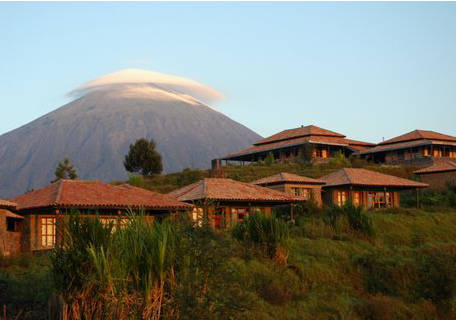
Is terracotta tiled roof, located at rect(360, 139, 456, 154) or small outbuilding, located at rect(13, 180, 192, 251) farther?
terracotta tiled roof, located at rect(360, 139, 456, 154)

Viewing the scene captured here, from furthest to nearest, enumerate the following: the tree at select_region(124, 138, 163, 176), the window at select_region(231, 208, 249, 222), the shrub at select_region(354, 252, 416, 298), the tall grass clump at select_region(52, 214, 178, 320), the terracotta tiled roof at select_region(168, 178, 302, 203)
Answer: the tree at select_region(124, 138, 163, 176)
the window at select_region(231, 208, 249, 222)
the terracotta tiled roof at select_region(168, 178, 302, 203)
the shrub at select_region(354, 252, 416, 298)
the tall grass clump at select_region(52, 214, 178, 320)

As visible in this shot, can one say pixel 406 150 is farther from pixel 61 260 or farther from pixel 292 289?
pixel 61 260

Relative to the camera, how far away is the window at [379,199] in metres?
50.1

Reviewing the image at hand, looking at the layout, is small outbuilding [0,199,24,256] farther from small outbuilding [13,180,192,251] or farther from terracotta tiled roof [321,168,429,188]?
terracotta tiled roof [321,168,429,188]

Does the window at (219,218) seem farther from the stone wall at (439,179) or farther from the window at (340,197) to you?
the stone wall at (439,179)

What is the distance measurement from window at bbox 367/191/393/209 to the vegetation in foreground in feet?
14.3

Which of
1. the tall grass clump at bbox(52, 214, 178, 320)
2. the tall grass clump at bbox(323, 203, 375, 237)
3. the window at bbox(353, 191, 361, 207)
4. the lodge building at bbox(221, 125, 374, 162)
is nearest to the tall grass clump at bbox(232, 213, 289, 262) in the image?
the tall grass clump at bbox(323, 203, 375, 237)

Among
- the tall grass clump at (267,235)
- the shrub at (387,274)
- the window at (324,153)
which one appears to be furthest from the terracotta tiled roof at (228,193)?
the window at (324,153)

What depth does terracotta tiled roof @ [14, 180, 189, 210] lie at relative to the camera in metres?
33.5

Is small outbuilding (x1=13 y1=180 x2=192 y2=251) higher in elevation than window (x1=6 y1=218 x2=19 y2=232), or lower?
higher

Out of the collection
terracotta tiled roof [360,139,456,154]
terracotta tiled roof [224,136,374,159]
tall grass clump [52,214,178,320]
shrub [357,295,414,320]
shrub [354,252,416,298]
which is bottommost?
shrub [357,295,414,320]

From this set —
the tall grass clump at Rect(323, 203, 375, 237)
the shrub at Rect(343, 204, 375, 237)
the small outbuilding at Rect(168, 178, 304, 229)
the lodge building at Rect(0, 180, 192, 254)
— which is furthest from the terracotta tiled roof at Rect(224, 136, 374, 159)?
the lodge building at Rect(0, 180, 192, 254)

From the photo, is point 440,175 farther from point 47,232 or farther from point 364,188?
point 47,232

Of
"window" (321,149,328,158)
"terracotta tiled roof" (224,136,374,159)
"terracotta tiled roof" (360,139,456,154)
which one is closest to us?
"terracotta tiled roof" (360,139,456,154)
